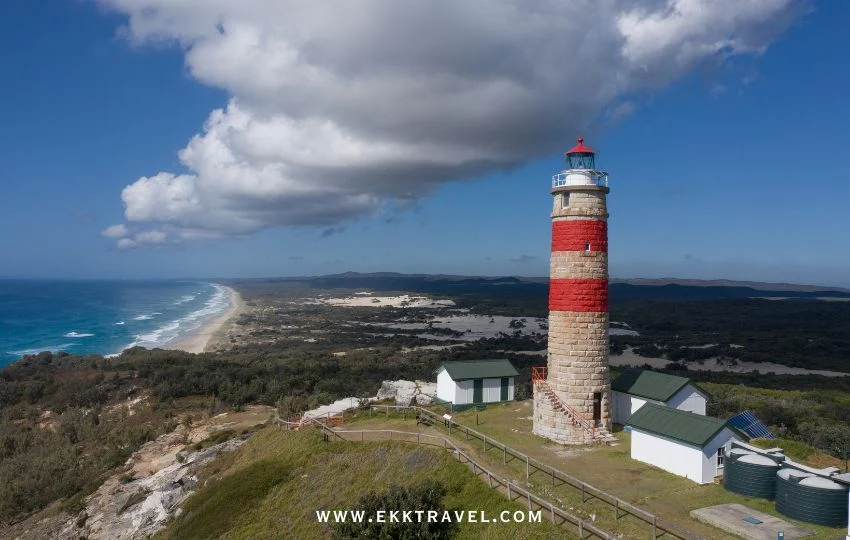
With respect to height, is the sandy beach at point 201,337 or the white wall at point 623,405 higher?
the white wall at point 623,405

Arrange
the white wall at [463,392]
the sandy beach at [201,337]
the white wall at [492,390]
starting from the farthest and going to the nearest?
the sandy beach at [201,337]
the white wall at [492,390]
the white wall at [463,392]

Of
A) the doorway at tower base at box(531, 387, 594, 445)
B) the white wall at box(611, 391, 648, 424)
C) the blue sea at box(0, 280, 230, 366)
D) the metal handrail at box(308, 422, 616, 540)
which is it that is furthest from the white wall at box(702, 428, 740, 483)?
the blue sea at box(0, 280, 230, 366)

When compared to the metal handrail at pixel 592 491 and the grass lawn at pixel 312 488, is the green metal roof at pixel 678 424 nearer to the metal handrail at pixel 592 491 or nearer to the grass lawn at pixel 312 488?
the metal handrail at pixel 592 491

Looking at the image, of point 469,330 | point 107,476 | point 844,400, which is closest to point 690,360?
point 844,400

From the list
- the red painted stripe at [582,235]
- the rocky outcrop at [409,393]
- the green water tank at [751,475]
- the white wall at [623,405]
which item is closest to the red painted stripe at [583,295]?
the red painted stripe at [582,235]

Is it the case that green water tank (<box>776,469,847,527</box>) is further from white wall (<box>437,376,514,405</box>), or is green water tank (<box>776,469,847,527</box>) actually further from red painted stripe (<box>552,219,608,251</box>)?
white wall (<box>437,376,514,405</box>)

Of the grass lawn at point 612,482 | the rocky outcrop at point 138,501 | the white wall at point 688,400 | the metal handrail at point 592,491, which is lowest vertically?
the rocky outcrop at point 138,501

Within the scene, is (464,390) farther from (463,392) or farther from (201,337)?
(201,337)
